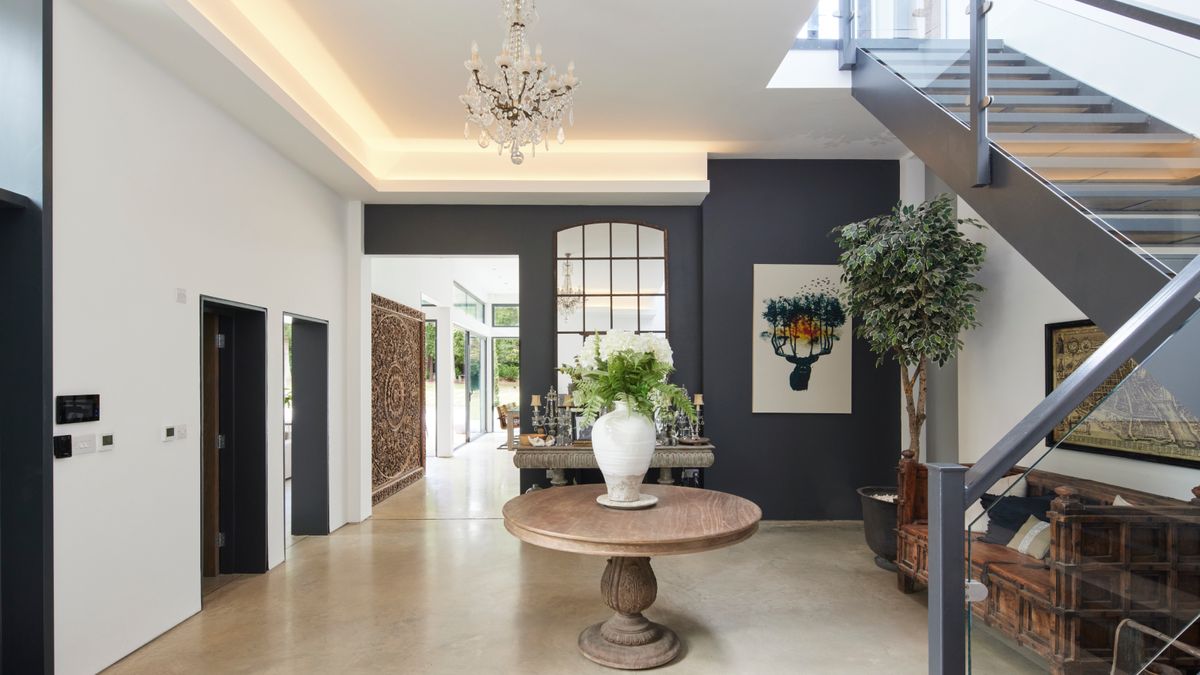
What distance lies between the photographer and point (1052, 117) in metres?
3.05

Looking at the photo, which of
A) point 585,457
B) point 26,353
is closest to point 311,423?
point 585,457

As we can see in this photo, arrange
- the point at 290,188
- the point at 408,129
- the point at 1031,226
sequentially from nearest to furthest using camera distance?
the point at 1031,226, the point at 290,188, the point at 408,129

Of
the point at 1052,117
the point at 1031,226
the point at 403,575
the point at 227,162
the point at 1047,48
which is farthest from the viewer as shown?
→ the point at 403,575

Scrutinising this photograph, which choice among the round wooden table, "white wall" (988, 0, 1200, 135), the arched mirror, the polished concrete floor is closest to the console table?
the polished concrete floor

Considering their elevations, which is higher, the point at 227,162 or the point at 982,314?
the point at 227,162

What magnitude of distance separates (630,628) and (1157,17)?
3.39 meters

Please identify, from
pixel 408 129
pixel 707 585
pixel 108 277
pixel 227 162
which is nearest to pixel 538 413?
pixel 707 585

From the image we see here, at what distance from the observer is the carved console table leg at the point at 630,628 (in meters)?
3.21

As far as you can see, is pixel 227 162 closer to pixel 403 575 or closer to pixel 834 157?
pixel 403 575

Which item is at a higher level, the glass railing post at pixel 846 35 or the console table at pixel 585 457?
the glass railing post at pixel 846 35

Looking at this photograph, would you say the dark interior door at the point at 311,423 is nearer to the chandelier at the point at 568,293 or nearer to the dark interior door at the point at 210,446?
the dark interior door at the point at 210,446

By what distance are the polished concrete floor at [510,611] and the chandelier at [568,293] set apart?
7.13ft

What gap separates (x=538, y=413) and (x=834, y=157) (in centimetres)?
372

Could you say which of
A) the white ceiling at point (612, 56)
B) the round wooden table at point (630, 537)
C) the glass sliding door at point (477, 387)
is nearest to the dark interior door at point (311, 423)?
the white ceiling at point (612, 56)
